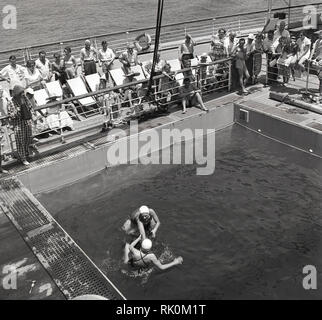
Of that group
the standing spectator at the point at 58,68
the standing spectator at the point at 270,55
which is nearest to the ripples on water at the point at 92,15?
the standing spectator at the point at 58,68

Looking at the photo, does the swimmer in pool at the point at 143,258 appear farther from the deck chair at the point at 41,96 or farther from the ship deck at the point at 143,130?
the deck chair at the point at 41,96

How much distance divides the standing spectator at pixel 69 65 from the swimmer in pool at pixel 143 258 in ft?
24.8

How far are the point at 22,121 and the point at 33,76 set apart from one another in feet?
9.84

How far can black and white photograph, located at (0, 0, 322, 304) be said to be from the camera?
25.4 feet

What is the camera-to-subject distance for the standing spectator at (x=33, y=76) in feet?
41.5

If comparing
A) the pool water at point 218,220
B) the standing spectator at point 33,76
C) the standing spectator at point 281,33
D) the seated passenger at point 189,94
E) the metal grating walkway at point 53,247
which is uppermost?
the standing spectator at point 281,33

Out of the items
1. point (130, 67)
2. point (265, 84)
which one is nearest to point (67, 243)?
point (130, 67)

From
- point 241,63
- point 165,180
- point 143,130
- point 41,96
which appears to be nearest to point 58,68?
point 41,96

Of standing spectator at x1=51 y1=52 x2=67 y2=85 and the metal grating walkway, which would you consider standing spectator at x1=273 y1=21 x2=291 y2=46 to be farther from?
the metal grating walkway

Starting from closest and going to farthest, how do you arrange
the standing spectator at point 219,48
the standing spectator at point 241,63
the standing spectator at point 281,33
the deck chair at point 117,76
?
the standing spectator at point 241,63 → the standing spectator at point 281,33 → the deck chair at point 117,76 → the standing spectator at point 219,48

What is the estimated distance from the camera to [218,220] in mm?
9406

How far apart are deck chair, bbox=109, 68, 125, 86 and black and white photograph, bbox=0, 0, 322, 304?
0.14 meters

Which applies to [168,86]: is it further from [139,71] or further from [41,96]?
[41,96]
